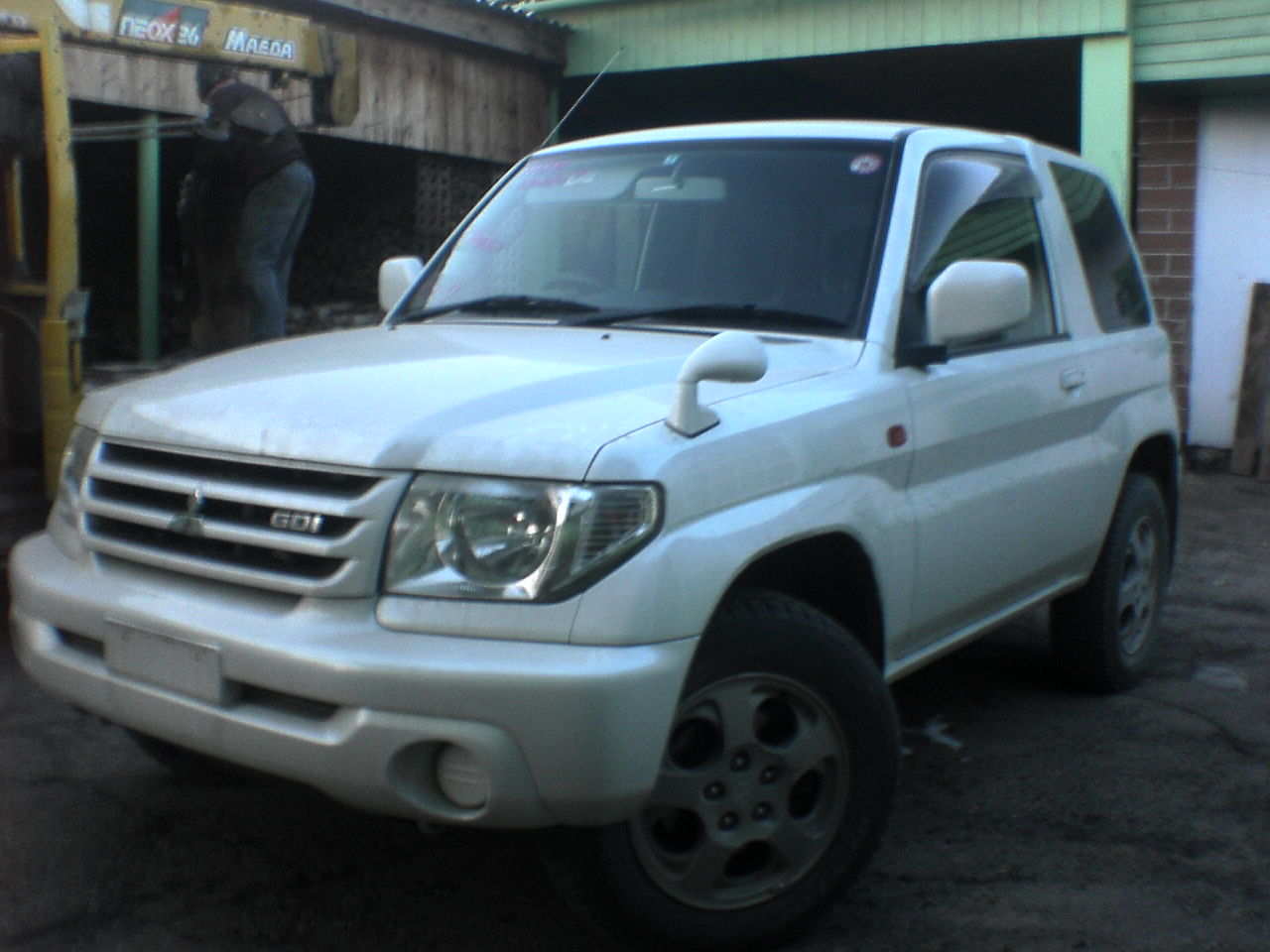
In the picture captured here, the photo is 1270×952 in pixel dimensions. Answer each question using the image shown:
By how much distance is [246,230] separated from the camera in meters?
8.23

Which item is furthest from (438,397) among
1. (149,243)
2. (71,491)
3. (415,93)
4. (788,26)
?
(788,26)

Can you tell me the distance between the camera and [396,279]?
4641 millimetres

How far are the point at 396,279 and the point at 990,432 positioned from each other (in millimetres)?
1826

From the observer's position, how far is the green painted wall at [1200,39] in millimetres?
9844

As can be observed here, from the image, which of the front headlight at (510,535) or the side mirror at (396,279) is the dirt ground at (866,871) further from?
the side mirror at (396,279)

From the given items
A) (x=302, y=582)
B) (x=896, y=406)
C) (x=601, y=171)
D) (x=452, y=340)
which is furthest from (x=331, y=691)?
(x=601, y=171)

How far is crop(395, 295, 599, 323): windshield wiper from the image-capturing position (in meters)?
4.06

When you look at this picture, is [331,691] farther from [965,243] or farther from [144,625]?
[965,243]

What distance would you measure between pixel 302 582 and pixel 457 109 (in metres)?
10.4

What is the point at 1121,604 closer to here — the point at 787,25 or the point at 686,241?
the point at 686,241

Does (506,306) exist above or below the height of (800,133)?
below

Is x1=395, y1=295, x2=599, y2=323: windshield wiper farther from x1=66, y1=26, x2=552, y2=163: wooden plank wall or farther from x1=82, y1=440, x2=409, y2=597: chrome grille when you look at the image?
x1=66, y1=26, x2=552, y2=163: wooden plank wall

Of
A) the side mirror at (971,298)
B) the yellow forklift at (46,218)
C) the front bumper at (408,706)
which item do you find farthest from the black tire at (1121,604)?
the yellow forklift at (46,218)

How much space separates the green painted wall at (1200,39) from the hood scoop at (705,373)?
8091mm
